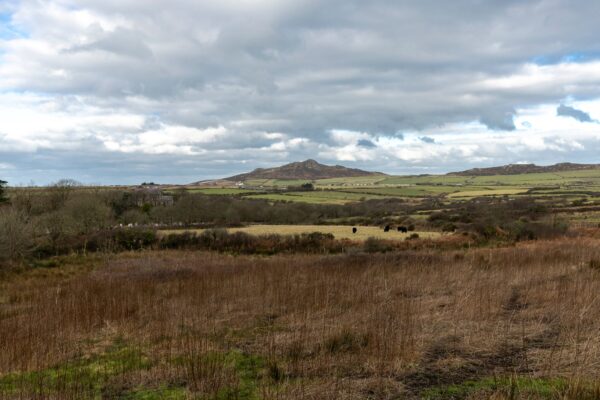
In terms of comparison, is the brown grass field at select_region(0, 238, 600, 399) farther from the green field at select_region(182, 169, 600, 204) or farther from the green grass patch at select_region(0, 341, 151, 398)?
the green field at select_region(182, 169, 600, 204)

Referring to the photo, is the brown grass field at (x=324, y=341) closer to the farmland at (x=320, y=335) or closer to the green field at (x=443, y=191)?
the farmland at (x=320, y=335)

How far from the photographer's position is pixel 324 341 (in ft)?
23.7

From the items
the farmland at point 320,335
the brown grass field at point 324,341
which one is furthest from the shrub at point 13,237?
the brown grass field at point 324,341

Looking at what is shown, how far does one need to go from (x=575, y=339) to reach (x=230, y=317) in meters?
6.49

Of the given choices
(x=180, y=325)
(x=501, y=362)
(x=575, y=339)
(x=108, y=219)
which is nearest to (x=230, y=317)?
(x=180, y=325)

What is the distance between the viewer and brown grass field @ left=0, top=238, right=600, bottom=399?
5.56m

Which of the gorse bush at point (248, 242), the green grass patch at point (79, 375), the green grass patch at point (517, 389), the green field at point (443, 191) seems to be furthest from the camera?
the green field at point (443, 191)

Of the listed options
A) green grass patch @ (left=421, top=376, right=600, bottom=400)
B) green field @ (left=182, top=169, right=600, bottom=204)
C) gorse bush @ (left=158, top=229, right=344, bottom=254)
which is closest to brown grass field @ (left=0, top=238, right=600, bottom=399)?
green grass patch @ (left=421, top=376, right=600, bottom=400)

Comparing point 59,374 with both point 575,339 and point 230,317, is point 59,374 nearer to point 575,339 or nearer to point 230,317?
point 230,317

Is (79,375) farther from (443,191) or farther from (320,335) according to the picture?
(443,191)

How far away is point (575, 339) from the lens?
6672 millimetres

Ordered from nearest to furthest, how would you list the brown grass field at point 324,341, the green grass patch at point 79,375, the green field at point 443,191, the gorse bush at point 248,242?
1. the brown grass field at point 324,341
2. the green grass patch at point 79,375
3. the gorse bush at point 248,242
4. the green field at point 443,191

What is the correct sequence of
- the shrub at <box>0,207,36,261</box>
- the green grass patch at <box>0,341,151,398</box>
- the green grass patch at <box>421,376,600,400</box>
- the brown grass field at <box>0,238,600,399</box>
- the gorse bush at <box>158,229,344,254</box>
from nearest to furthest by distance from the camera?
the green grass patch at <box>421,376,600,400</box> < the brown grass field at <box>0,238,600,399</box> < the green grass patch at <box>0,341,151,398</box> < the shrub at <box>0,207,36,261</box> < the gorse bush at <box>158,229,344,254</box>

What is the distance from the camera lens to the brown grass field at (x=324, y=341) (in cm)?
556
